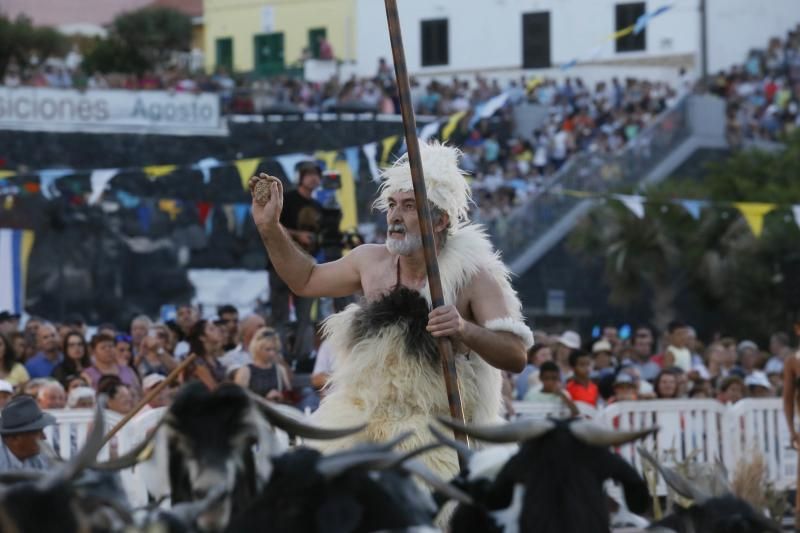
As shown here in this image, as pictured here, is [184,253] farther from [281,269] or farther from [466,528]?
[466,528]

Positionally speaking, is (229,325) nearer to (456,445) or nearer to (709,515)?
(456,445)

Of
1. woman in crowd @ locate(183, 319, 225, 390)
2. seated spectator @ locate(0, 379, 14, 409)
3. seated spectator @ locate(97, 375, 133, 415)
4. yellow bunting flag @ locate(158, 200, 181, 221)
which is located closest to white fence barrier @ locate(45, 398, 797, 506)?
woman in crowd @ locate(183, 319, 225, 390)

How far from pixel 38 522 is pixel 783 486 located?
34.7ft

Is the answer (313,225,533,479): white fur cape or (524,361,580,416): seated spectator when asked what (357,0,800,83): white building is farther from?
(313,225,533,479): white fur cape

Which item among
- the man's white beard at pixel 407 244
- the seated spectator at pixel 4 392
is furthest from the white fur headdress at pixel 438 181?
the seated spectator at pixel 4 392

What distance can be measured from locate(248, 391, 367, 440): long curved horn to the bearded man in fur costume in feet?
4.85

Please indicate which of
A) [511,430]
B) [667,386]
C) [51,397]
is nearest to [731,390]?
[667,386]

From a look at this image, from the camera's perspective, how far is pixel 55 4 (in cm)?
5800

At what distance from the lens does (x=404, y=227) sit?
6.62m

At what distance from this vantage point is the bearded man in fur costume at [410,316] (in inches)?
249

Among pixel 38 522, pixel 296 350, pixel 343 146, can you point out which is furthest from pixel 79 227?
pixel 38 522

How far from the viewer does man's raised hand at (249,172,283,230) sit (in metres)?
6.53

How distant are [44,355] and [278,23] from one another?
45.0 m

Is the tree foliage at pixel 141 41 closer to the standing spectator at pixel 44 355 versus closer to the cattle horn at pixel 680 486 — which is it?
the standing spectator at pixel 44 355
